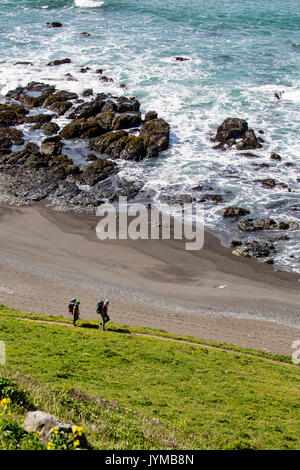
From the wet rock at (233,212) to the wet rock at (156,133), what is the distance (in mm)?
14653

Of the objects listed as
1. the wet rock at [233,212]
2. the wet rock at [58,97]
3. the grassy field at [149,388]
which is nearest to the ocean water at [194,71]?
the wet rock at [233,212]

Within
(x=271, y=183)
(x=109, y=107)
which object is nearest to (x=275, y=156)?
(x=271, y=183)

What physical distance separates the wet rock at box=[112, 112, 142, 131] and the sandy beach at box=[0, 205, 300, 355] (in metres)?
18.3

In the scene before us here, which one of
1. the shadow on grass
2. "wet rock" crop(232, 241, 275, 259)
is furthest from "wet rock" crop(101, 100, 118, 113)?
the shadow on grass

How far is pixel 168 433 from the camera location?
15109mm

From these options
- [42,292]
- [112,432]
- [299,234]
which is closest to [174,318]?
[42,292]

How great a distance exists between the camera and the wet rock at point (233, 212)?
4312 centimetres

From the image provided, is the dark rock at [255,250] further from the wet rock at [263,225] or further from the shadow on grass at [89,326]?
the shadow on grass at [89,326]

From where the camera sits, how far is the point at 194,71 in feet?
241

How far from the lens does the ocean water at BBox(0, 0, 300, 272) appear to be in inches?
1900

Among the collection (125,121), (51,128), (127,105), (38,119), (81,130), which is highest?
(127,105)

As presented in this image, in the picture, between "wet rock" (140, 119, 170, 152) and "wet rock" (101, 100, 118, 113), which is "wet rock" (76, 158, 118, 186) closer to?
"wet rock" (140, 119, 170, 152)

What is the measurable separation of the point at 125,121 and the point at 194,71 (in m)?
22.5

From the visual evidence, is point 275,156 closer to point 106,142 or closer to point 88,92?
point 106,142
